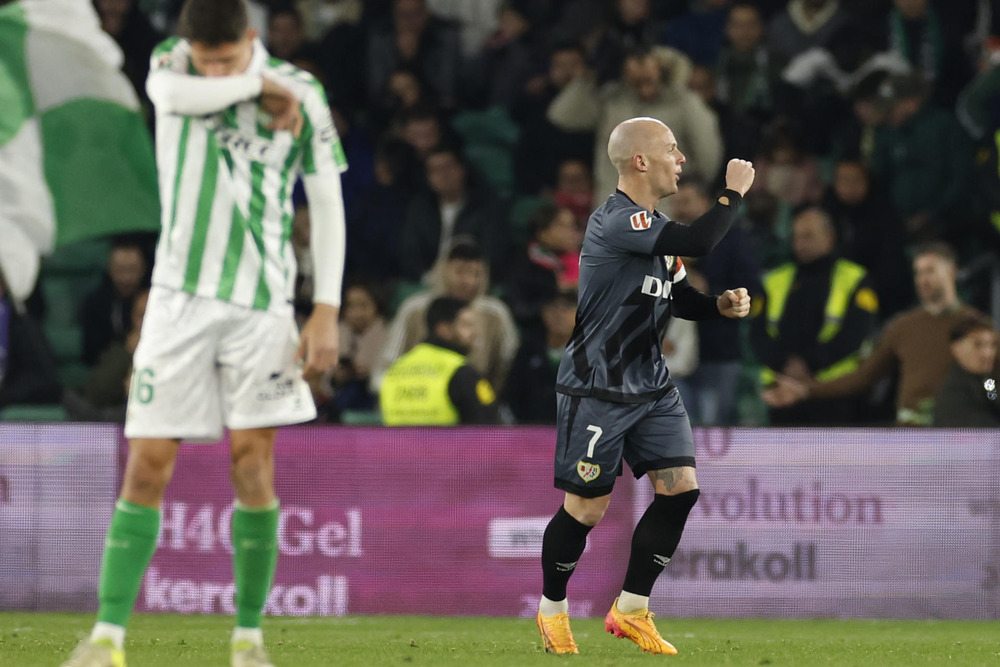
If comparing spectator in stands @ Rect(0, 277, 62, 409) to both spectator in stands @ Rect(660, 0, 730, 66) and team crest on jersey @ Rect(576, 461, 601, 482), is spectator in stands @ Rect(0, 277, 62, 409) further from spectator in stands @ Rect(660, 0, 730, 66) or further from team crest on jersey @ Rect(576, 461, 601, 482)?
team crest on jersey @ Rect(576, 461, 601, 482)

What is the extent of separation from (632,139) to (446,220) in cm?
492

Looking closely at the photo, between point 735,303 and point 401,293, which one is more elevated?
point 735,303

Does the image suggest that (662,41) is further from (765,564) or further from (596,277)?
(596,277)

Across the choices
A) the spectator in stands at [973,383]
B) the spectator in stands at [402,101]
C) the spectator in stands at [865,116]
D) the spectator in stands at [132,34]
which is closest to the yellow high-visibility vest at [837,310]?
the spectator in stands at [973,383]

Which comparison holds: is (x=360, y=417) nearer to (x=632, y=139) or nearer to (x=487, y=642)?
(x=487, y=642)

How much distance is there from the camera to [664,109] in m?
9.69

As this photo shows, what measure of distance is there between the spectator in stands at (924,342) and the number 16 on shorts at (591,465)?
353 cm

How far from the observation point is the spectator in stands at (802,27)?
10.5 metres

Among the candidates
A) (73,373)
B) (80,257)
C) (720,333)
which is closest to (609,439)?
(720,333)

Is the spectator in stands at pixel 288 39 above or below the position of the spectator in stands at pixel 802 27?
below

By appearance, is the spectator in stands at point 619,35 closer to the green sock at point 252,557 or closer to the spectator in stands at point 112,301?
the spectator in stands at point 112,301

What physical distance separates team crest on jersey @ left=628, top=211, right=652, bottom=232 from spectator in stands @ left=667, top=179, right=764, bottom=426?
3.80 meters

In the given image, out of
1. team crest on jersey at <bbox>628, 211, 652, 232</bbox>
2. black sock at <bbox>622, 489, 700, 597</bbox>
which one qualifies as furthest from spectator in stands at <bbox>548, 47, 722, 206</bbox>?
black sock at <bbox>622, 489, 700, 597</bbox>

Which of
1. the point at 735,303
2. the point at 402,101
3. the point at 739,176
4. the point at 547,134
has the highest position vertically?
the point at 739,176
